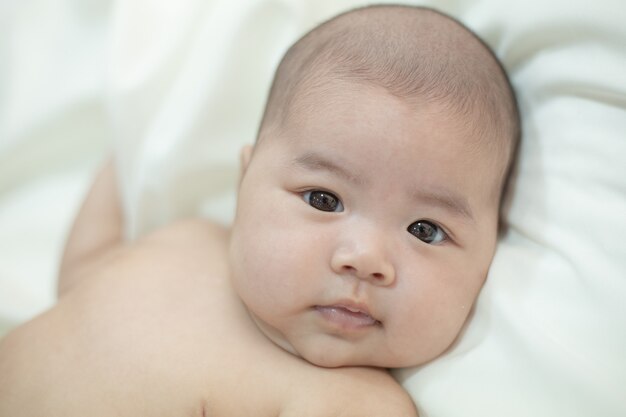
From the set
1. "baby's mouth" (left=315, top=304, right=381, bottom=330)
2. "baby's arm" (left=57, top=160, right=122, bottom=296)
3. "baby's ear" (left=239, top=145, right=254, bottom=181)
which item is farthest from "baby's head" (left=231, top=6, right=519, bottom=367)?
"baby's arm" (left=57, top=160, right=122, bottom=296)

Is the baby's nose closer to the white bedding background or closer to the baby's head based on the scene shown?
the baby's head

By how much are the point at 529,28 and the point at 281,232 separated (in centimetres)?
67

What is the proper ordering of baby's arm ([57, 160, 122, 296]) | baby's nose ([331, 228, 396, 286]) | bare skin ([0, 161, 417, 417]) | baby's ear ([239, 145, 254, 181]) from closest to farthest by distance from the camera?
baby's nose ([331, 228, 396, 286])
bare skin ([0, 161, 417, 417])
baby's ear ([239, 145, 254, 181])
baby's arm ([57, 160, 122, 296])

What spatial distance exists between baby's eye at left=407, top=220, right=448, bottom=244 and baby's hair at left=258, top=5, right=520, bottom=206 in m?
0.18

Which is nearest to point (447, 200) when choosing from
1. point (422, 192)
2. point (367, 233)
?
point (422, 192)

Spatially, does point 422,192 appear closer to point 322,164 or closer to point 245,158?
point 322,164

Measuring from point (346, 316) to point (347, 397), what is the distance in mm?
158

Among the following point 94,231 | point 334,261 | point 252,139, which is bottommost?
point 94,231

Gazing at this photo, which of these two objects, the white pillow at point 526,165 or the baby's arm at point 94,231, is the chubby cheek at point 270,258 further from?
the baby's arm at point 94,231

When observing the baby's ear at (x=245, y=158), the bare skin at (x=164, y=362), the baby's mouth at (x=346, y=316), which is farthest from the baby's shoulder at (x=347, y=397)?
the baby's ear at (x=245, y=158)

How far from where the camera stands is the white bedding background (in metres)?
1.17

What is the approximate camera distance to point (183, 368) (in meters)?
1.25

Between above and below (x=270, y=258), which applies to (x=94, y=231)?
below

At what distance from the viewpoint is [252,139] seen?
5.77 ft
